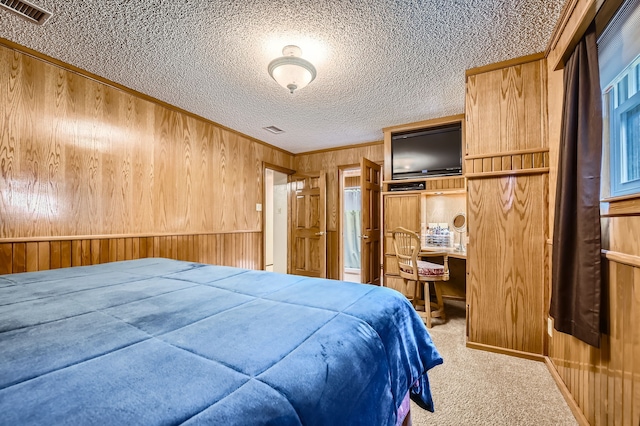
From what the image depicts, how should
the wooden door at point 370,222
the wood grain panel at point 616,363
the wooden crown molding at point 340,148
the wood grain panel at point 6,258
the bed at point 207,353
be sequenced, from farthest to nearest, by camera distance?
the wooden crown molding at point 340,148 → the wooden door at point 370,222 → the wood grain panel at point 6,258 → the wood grain panel at point 616,363 → the bed at point 207,353

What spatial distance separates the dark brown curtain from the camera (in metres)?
1.36

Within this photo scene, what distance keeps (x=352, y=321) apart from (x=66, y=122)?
9.54 feet

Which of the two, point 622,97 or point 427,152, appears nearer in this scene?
point 622,97

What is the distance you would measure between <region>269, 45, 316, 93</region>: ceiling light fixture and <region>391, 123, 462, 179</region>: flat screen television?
1971 millimetres

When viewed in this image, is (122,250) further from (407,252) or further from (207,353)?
(407,252)

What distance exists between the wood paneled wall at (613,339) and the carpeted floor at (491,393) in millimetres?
137

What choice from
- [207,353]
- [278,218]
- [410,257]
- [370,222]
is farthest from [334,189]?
[207,353]

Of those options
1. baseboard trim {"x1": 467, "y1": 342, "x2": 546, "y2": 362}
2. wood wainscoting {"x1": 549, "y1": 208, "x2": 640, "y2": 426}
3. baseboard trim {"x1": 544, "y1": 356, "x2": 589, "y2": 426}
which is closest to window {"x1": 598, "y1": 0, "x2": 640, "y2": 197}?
wood wainscoting {"x1": 549, "y1": 208, "x2": 640, "y2": 426}

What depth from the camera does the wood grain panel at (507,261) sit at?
2.15 metres

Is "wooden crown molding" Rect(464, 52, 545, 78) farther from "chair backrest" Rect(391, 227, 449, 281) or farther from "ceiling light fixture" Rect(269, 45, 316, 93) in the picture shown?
"chair backrest" Rect(391, 227, 449, 281)

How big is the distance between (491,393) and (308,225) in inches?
142

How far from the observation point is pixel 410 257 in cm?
301

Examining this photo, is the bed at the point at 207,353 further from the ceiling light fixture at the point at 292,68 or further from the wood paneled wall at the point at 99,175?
the ceiling light fixture at the point at 292,68

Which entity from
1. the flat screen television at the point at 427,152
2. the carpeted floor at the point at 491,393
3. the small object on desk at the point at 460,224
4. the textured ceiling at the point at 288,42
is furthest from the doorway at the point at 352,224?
the carpeted floor at the point at 491,393
